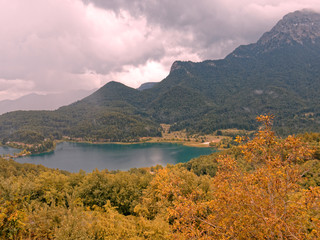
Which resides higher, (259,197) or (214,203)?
(259,197)

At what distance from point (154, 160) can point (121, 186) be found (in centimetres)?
10708

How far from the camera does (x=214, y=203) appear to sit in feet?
30.0

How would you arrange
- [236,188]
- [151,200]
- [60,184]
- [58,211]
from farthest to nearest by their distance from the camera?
1. [60,184]
2. [151,200]
3. [58,211]
4. [236,188]

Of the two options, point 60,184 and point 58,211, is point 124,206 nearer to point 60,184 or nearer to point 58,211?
point 60,184

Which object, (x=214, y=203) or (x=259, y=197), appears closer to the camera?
(x=259, y=197)

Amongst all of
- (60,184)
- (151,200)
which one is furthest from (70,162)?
(151,200)

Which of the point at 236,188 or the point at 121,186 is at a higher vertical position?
the point at 236,188

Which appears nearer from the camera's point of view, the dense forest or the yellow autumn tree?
the yellow autumn tree

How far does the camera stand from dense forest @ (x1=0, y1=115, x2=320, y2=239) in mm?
7922

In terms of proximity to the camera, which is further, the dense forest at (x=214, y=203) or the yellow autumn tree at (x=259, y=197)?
the dense forest at (x=214, y=203)

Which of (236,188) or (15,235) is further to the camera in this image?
(15,235)

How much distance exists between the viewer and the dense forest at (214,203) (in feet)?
26.0

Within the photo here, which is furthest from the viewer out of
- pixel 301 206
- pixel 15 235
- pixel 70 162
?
pixel 70 162

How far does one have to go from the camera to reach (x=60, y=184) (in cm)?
3228
